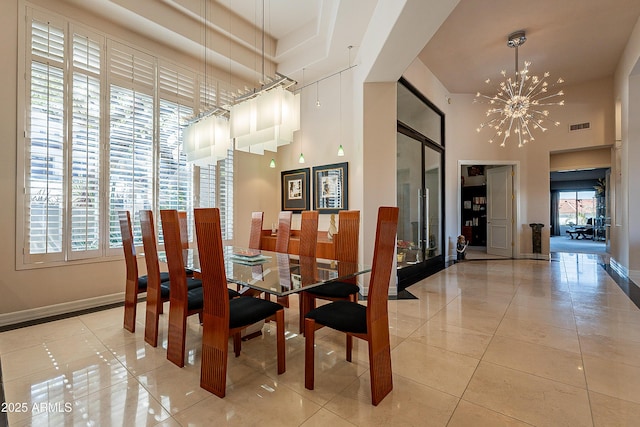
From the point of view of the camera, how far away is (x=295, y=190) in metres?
5.61

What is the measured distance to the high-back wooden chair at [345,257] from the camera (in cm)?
259

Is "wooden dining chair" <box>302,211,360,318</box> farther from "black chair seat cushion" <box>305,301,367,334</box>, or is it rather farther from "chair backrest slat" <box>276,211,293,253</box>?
"chair backrest slat" <box>276,211,293,253</box>

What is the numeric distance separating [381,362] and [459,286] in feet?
10.8

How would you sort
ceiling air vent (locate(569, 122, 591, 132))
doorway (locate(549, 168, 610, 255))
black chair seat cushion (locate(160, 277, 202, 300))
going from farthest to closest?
doorway (locate(549, 168, 610, 255)), ceiling air vent (locate(569, 122, 591, 132)), black chair seat cushion (locate(160, 277, 202, 300))

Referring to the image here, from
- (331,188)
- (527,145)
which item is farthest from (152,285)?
(527,145)

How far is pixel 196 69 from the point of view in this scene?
15.3ft

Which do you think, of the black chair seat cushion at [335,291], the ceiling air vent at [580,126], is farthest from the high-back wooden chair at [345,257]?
the ceiling air vent at [580,126]

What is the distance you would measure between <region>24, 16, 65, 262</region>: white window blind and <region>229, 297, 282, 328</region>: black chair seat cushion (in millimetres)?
2707

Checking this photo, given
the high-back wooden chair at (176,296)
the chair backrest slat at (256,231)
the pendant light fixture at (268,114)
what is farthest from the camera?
the chair backrest slat at (256,231)

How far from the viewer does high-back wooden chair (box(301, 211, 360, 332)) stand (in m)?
2.59

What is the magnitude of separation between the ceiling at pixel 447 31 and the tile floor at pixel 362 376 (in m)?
3.81

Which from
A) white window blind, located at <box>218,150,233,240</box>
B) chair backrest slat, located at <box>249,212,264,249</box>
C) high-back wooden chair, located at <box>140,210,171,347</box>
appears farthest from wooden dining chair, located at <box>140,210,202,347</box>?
white window blind, located at <box>218,150,233,240</box>

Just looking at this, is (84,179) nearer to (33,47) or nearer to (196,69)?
(33,47)

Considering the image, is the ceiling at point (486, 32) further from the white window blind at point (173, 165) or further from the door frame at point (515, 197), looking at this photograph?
the door frame at point (515, 197)
